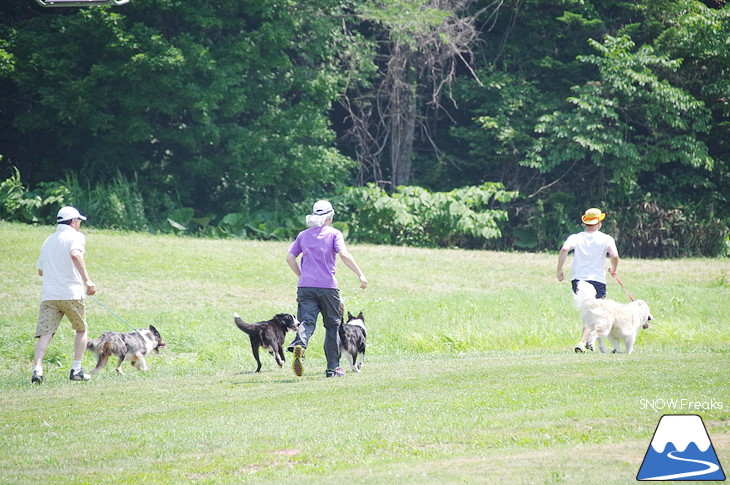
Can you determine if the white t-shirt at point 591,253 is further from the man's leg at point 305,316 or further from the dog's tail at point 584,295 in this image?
the man's leg at point 305,316

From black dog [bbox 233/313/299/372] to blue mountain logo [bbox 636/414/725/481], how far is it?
232 inches

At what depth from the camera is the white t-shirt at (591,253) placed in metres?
12.5

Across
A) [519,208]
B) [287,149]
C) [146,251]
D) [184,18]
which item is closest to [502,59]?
[519,208]

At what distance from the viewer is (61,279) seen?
11.4 m

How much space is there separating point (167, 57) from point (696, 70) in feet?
58.3

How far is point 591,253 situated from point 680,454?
19.8ft

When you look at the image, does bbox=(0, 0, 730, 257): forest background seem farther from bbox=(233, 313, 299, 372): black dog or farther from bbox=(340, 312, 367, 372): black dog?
bbox=(340, 312, 367, 372): black dog

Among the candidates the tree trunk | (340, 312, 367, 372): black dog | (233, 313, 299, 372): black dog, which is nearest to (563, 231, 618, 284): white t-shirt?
(340, 312, 367, 372): black dog

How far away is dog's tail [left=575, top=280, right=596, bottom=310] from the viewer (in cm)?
1235

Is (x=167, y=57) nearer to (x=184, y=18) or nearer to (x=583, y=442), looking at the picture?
(x=184, y=18)

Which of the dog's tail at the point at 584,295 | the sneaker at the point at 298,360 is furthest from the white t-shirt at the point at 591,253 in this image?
the sneaker at the point at 298,360

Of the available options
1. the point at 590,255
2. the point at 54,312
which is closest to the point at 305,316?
the point at 54,312

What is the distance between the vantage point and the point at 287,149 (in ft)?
103

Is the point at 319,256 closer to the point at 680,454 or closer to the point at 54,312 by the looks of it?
the point at 54,312
